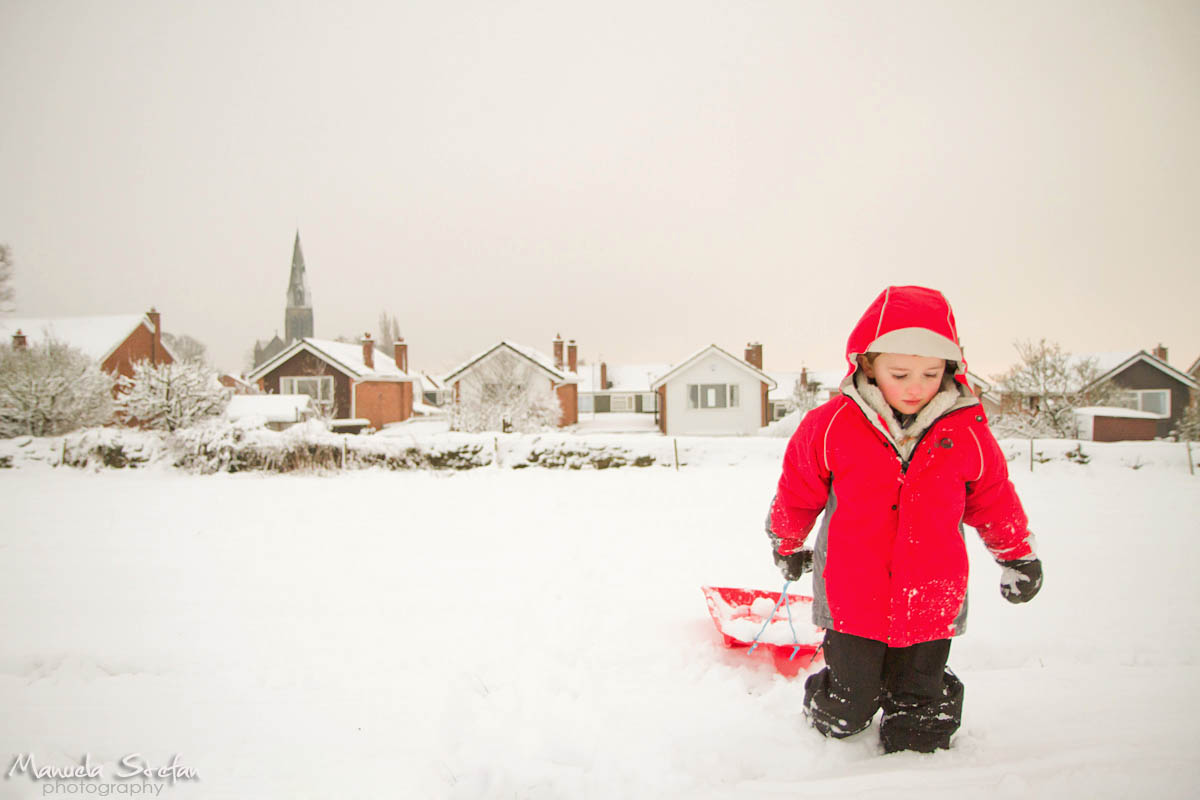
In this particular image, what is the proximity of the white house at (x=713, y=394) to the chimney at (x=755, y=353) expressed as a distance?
10.5ft

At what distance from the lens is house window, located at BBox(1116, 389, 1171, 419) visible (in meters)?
26.4

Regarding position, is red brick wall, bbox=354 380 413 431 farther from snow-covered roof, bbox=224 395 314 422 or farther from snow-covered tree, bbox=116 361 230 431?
snow-covered tree, bbox=116 361 230 431

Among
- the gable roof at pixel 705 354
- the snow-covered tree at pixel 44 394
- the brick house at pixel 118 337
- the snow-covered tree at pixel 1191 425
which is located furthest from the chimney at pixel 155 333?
the snow-covered tree at pixel 1191 425

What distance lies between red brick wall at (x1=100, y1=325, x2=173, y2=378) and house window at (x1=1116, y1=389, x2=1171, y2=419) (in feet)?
151

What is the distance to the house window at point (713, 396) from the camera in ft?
88.5

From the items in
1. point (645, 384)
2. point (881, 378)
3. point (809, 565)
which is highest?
point (645, 384)

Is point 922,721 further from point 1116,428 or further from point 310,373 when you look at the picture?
point 310,373

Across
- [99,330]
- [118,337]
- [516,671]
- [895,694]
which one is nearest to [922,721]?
[895,694]

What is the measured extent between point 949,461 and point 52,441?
17323 mm

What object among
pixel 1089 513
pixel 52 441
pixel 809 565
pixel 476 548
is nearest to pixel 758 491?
pixel 1089 513

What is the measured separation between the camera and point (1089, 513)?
730 centimetres

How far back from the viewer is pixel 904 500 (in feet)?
6.33

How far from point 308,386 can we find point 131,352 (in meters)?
7.28

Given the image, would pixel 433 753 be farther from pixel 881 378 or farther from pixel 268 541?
pixel 268 541
